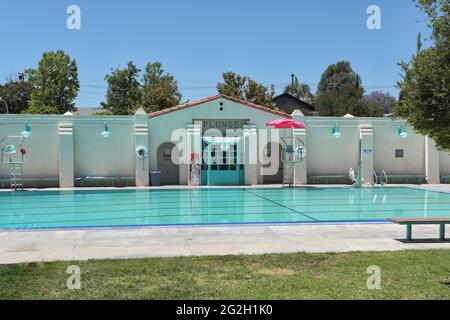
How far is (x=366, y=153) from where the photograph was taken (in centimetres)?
2539

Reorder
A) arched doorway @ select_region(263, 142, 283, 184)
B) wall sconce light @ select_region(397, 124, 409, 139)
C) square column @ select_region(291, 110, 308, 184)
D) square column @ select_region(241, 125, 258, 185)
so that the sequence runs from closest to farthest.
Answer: square column @ select_region(241, 125, 258, 185)
square column @ select_region(291, 110, 308, 184)
wall sconce light @ select_region(397, 124, 409, 139)
arched doorway @ select_region(263, 142, 283, 184)

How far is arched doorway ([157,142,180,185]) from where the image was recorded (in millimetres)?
26391

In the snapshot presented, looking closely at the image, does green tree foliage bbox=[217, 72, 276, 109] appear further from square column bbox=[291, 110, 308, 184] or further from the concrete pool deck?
the concrete pool deck

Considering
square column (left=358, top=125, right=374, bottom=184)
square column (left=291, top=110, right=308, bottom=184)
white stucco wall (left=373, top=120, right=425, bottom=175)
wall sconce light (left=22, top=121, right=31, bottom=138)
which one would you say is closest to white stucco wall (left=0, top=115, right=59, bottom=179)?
wall sconce light (left=22, top=121, right=31, bottom=138)

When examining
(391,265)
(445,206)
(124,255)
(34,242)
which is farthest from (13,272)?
(445,206)

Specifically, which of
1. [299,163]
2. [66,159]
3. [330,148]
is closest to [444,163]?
[330,148]

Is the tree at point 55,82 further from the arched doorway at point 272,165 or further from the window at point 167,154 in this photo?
the arched doorway at point 272,165

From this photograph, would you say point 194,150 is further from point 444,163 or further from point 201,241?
point 201,241

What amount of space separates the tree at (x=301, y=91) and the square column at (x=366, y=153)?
53.2 meters

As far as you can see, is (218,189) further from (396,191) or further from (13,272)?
(13,272)

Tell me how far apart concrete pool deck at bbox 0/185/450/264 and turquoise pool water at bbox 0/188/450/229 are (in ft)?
4.00

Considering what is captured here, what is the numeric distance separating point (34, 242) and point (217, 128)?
1587 cm

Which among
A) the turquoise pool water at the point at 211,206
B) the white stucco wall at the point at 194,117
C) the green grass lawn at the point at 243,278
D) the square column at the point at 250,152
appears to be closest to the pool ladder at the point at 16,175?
the turquoise pool water at the point at 211,206

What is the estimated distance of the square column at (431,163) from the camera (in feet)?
85.3
